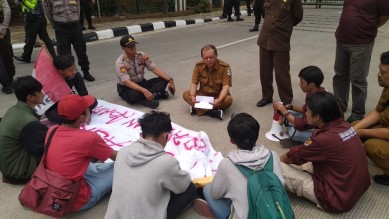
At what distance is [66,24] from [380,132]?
441 cm

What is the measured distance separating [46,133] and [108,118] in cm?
145

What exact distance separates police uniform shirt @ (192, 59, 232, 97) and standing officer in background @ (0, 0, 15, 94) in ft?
9.15

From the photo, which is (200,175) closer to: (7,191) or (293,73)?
(7,191)

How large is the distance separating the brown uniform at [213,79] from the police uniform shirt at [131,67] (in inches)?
28.7

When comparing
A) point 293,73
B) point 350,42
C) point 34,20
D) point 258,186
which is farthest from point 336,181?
point 34,20

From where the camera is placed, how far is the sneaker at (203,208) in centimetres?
234

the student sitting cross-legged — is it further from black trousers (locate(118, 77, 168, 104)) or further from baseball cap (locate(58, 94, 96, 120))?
black trousers (locate(118, 77, 168, 104))

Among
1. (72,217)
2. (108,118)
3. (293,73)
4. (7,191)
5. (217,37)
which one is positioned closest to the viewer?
(72,217)

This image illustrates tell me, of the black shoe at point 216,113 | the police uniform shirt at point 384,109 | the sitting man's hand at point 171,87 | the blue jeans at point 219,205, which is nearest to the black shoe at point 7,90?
the sitting man's hand at point 171,87

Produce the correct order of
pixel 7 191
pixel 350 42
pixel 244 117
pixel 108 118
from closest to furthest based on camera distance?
pixel 244 117
pixel 7 191
pixel 350 42
pixel 108 118

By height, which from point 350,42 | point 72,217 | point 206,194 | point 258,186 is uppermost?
point 350,42

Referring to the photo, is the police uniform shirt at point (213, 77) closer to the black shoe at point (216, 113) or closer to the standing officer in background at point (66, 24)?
the black shoe at point (216, 113)

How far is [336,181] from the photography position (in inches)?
87.4

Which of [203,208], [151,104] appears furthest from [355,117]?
[151,104]
